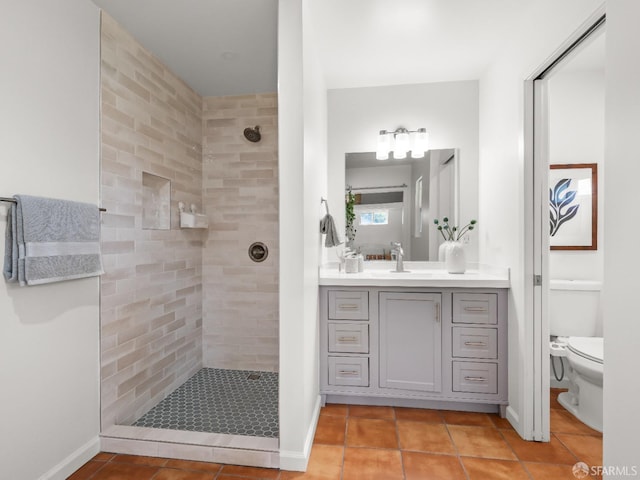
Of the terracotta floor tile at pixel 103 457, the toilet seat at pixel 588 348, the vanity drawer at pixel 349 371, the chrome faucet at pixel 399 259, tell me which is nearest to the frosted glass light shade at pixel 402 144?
the chrome faucet at pixel 399 259

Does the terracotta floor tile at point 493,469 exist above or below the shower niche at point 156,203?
below

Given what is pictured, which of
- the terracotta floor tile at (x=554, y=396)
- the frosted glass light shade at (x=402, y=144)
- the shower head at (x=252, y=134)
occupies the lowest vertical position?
the terracotta floor tile at (x=554, y=396)

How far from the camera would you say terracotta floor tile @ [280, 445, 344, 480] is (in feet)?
5.45

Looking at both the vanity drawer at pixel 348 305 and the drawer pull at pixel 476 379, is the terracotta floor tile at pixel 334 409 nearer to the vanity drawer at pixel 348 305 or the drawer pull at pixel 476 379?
the vanity drawer at pixel 348 305

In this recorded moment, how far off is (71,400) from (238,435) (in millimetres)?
848

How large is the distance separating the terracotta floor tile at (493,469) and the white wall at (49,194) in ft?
6.41

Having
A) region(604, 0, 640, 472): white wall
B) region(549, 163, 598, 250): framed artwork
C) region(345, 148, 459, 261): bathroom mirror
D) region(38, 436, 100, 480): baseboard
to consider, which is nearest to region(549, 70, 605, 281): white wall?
region(549, 163, 598, 250): framed artwork

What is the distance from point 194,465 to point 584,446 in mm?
2088

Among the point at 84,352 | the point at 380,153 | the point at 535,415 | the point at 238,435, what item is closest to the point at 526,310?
the point at 535,415

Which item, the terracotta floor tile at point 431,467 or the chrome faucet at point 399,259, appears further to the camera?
the chrome faucet at point 399,259

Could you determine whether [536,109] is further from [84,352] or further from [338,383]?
[84,352]

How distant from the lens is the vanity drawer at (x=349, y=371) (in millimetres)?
2311

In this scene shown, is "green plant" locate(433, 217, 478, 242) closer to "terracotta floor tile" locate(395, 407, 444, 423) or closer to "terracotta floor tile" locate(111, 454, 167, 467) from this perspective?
"terracotta floor tile" locate(395, 407, 444, 423)

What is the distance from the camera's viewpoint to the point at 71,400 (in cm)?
168
